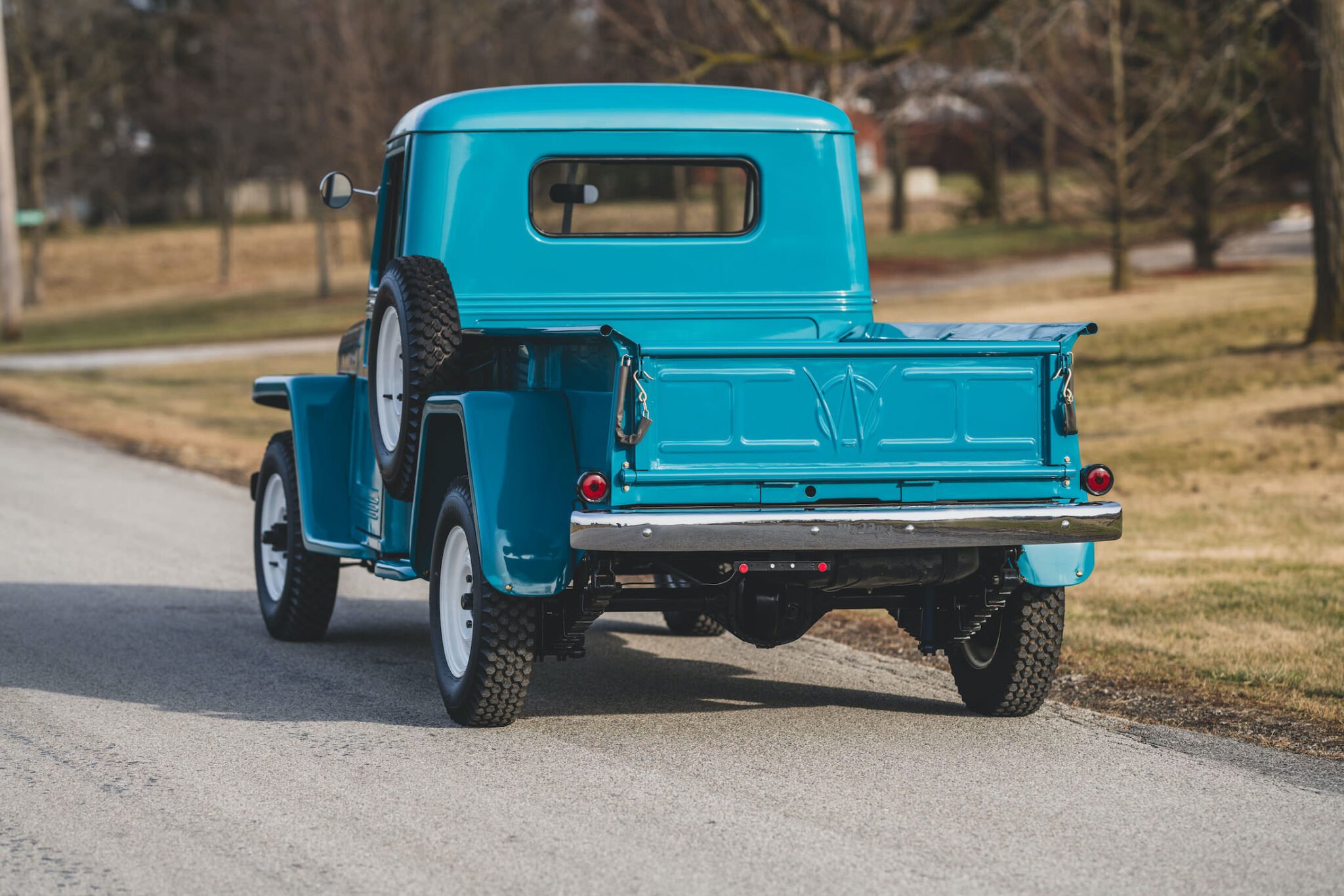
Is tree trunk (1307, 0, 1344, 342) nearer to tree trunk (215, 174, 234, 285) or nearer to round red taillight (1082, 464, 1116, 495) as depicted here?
round red taillight (1082, 464, 1116, 495)

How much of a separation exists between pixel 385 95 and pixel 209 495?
2862 cm

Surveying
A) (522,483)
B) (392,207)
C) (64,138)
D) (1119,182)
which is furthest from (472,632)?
(64,138)

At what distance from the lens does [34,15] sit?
5688 cm

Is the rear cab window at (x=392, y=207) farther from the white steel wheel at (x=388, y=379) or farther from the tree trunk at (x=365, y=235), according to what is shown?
the tree trunk at (x=365, y=235)

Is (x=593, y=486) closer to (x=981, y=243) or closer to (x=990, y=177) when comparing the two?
(x=981, y=243)

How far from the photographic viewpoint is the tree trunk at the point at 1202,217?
35188 mm

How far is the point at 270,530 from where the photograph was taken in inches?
346

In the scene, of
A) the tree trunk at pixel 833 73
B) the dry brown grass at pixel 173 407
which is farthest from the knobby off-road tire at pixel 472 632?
the tree trunk at pixel 833 73

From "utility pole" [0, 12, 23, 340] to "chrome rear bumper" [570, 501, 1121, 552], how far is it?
31.8 meters

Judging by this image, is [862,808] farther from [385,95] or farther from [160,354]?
[385,95]

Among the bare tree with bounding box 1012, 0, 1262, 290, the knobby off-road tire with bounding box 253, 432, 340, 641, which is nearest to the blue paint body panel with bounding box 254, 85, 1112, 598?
the knobby off-road tire with bounding box 253, 432, 340, 641

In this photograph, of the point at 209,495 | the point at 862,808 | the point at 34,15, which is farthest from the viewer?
the point at 34,15

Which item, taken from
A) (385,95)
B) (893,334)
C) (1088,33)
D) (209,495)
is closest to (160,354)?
(385,95)

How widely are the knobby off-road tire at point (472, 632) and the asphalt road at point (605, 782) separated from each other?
14cm
